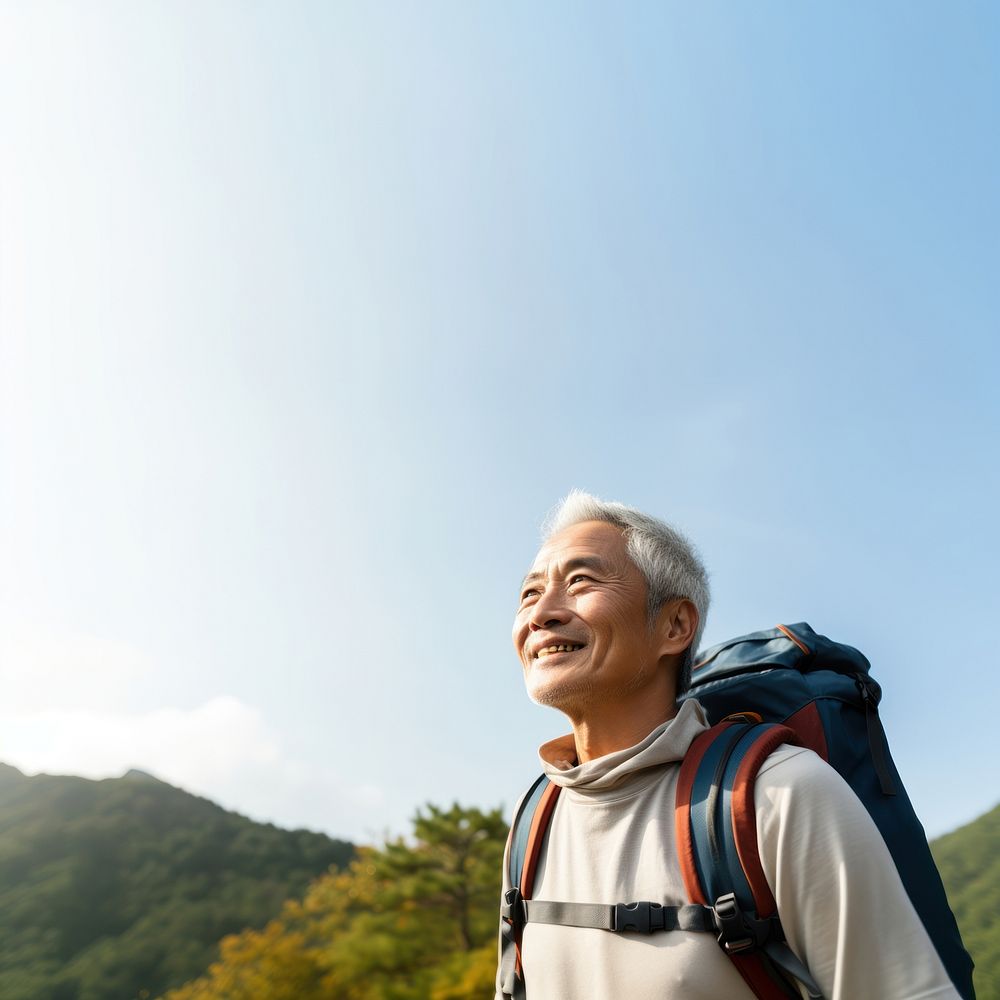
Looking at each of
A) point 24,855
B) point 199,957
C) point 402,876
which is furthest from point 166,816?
point 402,876

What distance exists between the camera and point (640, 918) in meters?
1.21

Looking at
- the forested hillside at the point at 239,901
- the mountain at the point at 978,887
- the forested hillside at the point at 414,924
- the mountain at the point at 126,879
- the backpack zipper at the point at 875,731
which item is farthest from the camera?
the mountain at the point at 126,879

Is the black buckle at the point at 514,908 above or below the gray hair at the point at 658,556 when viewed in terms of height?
below

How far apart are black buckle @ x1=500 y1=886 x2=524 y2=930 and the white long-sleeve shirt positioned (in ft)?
0.11

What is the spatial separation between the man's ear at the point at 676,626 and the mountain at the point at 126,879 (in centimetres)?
1350

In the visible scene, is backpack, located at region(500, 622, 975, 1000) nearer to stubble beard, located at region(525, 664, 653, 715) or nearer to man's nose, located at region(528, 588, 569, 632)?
stubble beard, located at region(525, 664, 653, 715)

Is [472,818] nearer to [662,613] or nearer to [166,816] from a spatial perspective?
[662,613]

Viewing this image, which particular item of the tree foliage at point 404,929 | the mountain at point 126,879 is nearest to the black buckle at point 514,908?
the tree foliage at point 404,929

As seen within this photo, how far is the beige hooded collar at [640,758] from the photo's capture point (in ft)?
4.51

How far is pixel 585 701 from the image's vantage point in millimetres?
1521

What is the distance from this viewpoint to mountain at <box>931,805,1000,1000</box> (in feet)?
22.4

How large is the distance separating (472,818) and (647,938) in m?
8.38

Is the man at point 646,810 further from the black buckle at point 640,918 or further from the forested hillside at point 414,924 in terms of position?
the forested hillside at point 414,924

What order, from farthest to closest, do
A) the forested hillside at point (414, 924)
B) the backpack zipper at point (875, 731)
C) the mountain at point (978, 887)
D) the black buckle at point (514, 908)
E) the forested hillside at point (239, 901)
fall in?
the forested hillside at point (239, 901)
the forested hillside at point (414, 924)
the mountain at point (978, 887)
the black buckle at point (514, 908)
the backpack zipper at point (875, 731)
